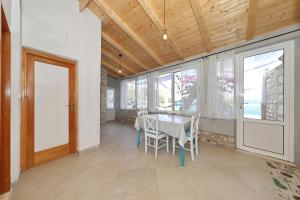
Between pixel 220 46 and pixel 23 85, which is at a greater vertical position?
pixel 220 46

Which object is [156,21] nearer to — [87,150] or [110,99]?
[87,150]

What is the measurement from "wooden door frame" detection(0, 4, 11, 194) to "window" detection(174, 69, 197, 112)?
4.11 meters

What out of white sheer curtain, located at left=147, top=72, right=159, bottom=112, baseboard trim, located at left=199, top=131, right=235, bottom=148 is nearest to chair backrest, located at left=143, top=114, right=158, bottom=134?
baseboard trim, located at left=199, top=131, right=235, bottom=148

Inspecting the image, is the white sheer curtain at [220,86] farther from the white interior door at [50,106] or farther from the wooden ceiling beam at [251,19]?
the white interior door at [50,106]

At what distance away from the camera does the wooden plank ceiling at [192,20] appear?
248 cm

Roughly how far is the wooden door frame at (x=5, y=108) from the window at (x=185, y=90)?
13.5 ft

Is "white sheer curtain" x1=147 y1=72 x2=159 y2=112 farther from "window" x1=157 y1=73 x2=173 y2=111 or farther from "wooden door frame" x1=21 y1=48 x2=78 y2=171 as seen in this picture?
"wooden door frame" x1=21 y1=48 x2=78 y2=171

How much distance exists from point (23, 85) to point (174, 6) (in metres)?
3.19

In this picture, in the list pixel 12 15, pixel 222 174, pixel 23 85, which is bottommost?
pixel 222 174

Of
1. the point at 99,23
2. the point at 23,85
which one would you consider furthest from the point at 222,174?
the point at 99,23

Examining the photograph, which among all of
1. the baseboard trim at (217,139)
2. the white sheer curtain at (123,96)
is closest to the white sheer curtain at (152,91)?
the white sheer curtain at (123,96)

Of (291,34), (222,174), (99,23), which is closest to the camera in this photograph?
(222,174)

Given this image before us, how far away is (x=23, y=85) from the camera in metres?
2.35

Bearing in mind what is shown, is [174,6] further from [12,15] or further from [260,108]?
[260,108]
